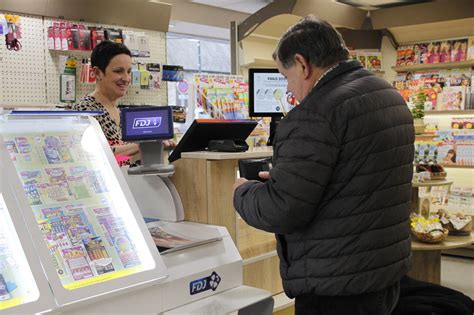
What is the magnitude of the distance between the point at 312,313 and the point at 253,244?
712mm

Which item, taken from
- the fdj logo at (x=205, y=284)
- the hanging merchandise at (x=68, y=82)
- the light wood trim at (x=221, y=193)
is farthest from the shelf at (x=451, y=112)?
the fdj logo at (x=205, y=284)

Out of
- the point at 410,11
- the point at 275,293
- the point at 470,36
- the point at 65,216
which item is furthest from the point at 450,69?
the point at 65,216

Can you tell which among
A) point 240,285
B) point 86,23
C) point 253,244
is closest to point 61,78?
point 86,23

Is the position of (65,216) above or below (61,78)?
Answer: below

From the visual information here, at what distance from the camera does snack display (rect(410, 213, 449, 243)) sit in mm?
3861

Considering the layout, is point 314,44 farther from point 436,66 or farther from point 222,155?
point 436,66

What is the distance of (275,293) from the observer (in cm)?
261

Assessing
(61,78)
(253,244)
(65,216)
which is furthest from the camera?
(61,78)

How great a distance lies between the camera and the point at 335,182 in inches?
64.6

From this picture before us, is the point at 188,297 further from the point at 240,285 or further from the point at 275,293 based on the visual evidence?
the point at 275,293

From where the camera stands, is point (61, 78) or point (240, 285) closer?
point (240, 285)

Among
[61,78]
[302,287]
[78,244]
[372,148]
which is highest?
[61,78]

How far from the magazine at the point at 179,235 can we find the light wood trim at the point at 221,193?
88 mm

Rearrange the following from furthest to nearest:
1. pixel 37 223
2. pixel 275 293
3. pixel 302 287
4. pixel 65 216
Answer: pixel 275 293, pixel 302 287, pixel 65 216, pixel 37 223
